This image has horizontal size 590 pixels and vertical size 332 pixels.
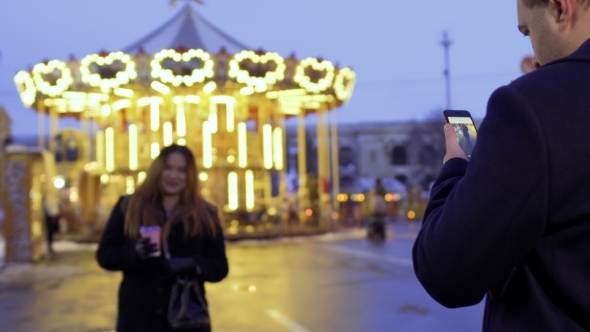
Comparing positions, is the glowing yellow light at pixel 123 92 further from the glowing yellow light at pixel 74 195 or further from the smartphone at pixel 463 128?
the smartphone at pixel 463 128

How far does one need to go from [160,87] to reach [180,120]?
1088 millimetres

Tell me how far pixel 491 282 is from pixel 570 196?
0.69ft

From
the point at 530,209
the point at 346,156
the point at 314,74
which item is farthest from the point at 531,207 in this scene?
the point at 346,156

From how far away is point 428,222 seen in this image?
1.53m

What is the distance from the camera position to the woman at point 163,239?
3621 millimetres

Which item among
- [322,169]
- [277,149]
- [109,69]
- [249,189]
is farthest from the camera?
[322,169]

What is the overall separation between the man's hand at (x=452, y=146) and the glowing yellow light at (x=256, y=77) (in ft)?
59.5

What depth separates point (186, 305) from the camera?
11.9ft

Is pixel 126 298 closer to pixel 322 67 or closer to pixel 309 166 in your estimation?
pixel 322 67

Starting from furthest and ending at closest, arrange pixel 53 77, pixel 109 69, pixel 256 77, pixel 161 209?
1. pixel 53 77
2. pixel 256 77
3. pixel 109 69
4. pixel 161 209

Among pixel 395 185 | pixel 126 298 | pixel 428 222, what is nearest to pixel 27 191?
pixel 126 298

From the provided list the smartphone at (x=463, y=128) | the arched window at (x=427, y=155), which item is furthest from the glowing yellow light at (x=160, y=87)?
the arched window at (x=427, y=155)

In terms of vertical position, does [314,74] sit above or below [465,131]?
above

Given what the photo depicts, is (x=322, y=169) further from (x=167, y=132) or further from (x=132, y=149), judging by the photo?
(x=132, y=149)
